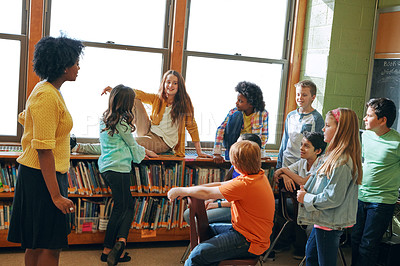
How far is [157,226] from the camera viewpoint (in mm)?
3611

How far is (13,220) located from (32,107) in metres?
0.59

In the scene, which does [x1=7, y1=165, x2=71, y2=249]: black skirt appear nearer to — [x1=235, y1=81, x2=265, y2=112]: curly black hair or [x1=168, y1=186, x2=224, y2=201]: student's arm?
[x1=168, y1=186, x2=224, y2=201]: student's arm

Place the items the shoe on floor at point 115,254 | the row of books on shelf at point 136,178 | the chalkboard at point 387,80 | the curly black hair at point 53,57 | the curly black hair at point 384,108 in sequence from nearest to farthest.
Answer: the curly black hair at point 53,57 → the curly black hair at point 384,108 → the shoe on floor at point 115,254 → the row of books on shelf at point 136,178 → the chalkboard at point 387,80

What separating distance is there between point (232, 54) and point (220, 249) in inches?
90.8

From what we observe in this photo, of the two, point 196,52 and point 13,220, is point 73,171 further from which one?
point 196,52

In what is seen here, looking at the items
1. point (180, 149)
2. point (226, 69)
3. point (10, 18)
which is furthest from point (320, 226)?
point (10, 18)

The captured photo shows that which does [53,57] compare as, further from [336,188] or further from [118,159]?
[336,188]

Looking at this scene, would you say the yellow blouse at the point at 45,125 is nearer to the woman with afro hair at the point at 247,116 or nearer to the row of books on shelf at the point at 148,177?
the row of books on shelf at the point at 148,177

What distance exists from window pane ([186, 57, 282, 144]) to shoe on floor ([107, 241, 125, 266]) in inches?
55.1

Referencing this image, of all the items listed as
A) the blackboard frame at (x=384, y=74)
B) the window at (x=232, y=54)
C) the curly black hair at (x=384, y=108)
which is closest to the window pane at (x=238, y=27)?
the window at (x=232, y=54)

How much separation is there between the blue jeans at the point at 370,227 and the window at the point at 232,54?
1.43 metres

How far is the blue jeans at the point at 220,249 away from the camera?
2.37 m

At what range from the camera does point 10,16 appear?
348cm

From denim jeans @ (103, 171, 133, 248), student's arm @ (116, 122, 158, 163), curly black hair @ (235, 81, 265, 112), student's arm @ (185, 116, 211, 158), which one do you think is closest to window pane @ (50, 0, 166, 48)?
student's arm @ (185, 116, 211, 158)
